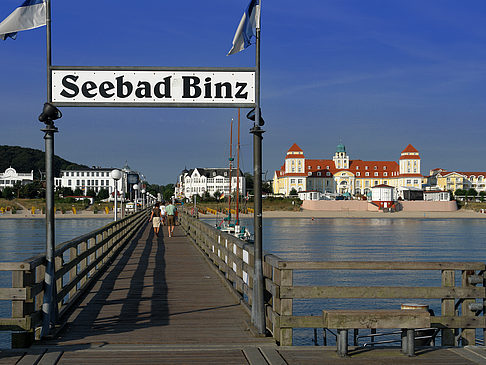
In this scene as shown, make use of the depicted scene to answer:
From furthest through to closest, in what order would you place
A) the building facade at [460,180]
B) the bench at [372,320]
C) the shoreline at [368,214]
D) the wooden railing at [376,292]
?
the building facade at [460,180] < the shoreline at [368,214] < the wooden railing at [376,292] < the bench at [372,320]

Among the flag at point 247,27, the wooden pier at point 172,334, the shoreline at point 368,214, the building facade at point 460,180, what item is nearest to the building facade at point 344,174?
the building facade at point 460,180

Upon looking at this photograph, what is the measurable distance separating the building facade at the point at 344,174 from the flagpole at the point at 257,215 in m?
159

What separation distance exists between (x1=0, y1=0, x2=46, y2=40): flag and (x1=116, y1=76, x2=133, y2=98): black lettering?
117 cm

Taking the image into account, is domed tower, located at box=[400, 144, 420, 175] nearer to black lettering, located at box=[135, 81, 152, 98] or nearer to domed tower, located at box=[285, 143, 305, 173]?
domed tower, located at box=[285, 143, 305, 173]

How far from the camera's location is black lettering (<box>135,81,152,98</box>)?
7391 mm

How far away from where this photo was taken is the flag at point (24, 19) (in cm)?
707

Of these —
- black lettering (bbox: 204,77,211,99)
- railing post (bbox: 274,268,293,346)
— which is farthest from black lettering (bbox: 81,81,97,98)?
railing post (bbox: 274,268,293,346)

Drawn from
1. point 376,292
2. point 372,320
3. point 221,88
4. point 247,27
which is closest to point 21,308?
point 221,88

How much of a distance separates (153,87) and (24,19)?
176 cm

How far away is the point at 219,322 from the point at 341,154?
177 m

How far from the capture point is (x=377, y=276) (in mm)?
26297

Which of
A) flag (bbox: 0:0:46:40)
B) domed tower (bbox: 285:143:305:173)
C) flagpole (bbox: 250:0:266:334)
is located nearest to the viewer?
flag (bbox: 0:0:46:40)

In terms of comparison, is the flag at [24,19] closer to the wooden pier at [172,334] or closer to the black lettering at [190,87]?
the black lettering at [190,87]

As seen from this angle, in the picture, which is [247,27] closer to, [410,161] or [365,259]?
[365,259]
